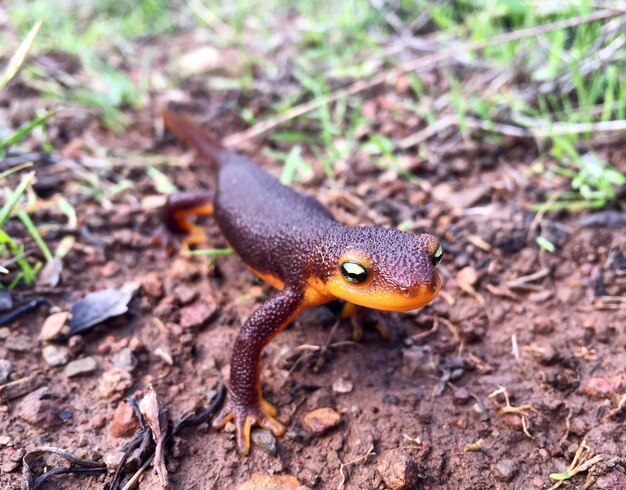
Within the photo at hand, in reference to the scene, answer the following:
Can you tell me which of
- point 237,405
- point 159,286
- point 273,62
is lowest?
point 237,405

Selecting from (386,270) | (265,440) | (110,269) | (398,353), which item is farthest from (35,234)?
(398,353)

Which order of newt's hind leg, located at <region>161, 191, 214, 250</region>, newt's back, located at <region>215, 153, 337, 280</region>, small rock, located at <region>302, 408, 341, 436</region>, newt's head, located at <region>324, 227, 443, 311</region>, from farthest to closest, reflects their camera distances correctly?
newt's hind leg, located at <region>161, 191, 214, 250</region>, newt's back, located at <region>215, 153, 337, 280</region>, small rock, located at <region>302, 408, 341, 436</region>, newt's head, located at <region>324, 227, 443, 311</region>

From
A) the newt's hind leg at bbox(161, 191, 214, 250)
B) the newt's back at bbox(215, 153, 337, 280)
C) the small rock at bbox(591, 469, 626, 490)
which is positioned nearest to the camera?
the small rock at bbox(591, 469, 626, 490)

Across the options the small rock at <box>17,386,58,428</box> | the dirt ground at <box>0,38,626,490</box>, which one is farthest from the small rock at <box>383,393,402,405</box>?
the small rock at <box>17,386,58,428</box>

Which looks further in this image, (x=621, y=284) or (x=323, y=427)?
(x=621, y=284)

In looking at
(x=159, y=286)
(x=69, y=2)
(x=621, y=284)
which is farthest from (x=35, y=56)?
(x=621, y=284)

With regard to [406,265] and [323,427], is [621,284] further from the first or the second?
[323,427]

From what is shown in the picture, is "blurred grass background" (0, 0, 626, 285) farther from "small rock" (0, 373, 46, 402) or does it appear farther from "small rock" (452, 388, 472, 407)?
"small rock" (452, 388, 472, 407)

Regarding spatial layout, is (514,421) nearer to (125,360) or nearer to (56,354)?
(125,360)
